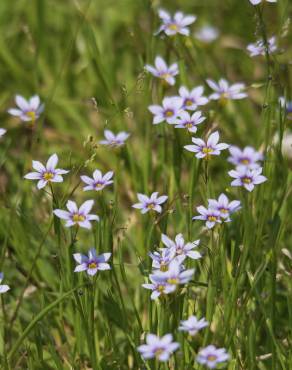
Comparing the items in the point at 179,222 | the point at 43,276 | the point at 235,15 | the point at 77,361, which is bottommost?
the point at 77,361

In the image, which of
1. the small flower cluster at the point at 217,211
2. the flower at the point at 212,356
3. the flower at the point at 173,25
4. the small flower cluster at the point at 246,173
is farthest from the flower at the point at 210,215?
the flower at the point at 173,25

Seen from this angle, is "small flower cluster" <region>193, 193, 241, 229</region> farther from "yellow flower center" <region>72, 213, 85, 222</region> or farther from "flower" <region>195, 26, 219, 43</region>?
"flower" <region>195, 26, 219, 43</region>

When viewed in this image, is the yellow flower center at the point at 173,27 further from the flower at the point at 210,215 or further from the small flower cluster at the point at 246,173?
the flower at the point at 210,215

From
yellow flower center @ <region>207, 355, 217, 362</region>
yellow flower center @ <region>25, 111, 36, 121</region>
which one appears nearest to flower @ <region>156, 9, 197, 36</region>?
yellow flower center @ <region>25, 111, 36, 121</region>

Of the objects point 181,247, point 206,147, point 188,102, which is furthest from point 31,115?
point 181,247

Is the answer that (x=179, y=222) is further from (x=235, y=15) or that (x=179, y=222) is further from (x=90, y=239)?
(x=235, y=15)

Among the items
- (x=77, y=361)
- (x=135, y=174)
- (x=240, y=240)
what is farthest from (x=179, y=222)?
(x=77, y=361)
